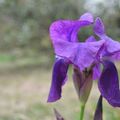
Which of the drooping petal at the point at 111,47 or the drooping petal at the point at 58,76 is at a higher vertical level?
the drooping petal at the point at 111,47

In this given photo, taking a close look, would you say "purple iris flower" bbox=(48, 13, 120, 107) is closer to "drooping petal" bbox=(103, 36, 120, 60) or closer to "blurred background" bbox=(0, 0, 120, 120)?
"drooping petal" bbox=(103, 36, 120, 60)

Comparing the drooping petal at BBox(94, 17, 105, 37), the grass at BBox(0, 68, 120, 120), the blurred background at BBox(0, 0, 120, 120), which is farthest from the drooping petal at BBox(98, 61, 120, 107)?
the blurred background at BBox(0, 0, 120, 120)

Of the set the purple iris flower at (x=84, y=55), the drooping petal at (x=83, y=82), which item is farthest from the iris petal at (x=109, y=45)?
the drooping petal at (x=83, y=82)

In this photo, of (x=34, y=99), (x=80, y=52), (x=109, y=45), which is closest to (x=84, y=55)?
(x=80, y=52)

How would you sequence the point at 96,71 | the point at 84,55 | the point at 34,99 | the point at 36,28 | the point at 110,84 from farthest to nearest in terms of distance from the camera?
1. the point at 36,28
2. the point at 34,99
3. the point at 96,71
4. the point at 110,84
5. the point at 84,55

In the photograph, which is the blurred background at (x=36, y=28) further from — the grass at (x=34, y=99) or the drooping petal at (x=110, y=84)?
the drooping petal at (x=110, y=84)

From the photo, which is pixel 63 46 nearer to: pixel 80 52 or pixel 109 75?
pixel 80 52
